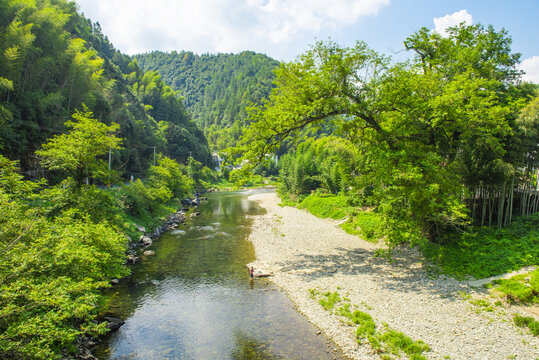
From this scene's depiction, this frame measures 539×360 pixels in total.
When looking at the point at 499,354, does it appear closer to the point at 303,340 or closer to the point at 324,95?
the point at 303,340

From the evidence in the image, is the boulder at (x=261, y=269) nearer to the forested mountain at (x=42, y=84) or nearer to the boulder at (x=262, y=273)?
the boulder at (x=262, y=273)

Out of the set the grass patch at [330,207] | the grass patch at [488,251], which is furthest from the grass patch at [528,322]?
the grass patch at [330,207]

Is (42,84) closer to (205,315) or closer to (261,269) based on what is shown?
(261,269)

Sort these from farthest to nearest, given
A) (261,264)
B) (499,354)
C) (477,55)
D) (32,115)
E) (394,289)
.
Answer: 1. (32,115)
2. (261,264)
3. (477,55)
4. (394,289)
5. (499,354)

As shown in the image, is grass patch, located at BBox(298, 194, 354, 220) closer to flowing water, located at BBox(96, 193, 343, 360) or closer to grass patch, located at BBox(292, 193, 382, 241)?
grass patch, located at BBox(292, 193, 382, 241)

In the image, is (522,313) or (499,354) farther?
(522,313)

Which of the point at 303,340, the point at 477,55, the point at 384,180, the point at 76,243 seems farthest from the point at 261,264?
the point at 477,55

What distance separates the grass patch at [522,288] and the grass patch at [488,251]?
47.3 inches

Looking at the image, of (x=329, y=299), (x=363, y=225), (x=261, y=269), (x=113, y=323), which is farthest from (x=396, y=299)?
(x=363, y=225)

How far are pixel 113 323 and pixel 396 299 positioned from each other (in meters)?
12.5

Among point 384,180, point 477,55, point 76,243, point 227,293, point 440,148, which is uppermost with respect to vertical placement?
point 477,55

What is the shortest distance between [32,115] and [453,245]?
43269mm

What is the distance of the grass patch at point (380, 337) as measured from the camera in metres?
9.11

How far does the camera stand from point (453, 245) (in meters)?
16.3
